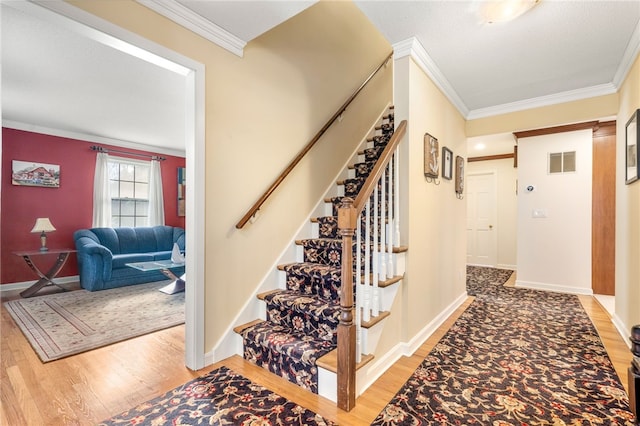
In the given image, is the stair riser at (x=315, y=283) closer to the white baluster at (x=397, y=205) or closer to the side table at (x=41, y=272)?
the white baluster at (x=397, y=205)

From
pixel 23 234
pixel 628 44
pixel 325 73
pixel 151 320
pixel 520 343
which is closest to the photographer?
pixel 628 44

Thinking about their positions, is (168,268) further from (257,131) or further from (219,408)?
(219,408)

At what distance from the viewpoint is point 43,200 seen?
15.5ft

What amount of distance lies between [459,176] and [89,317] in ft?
14.6

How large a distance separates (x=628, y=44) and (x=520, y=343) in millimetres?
2550

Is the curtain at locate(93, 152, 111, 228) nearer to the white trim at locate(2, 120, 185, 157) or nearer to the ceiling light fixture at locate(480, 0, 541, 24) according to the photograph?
the white trim at locate(2, 120, 185, 157)

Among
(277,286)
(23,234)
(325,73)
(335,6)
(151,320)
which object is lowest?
(151,320)

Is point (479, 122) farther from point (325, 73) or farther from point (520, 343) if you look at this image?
point (520, 343)

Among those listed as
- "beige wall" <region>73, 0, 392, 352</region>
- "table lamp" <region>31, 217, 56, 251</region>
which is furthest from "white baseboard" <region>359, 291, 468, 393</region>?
"table lamp" <region>31, 217, 56, 251</region>

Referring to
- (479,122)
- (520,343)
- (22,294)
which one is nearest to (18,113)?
(22,294)

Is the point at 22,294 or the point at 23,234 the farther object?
the point at 23,234

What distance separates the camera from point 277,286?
2732 millimetres

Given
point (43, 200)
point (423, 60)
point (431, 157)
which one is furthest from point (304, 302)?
point (43, 200)

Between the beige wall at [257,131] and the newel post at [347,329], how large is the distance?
40.1 inches
